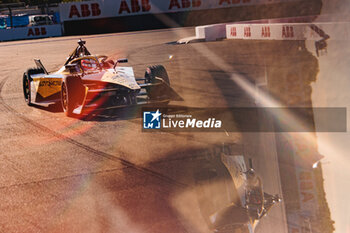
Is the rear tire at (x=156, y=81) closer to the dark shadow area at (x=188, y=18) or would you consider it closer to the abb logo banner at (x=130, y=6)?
the dark shadow area at (x=188, y=18)

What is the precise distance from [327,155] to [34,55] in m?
19.7

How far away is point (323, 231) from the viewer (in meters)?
4.99

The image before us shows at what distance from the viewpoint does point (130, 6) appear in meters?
35.8

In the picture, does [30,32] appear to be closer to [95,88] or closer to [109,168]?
[95,88]

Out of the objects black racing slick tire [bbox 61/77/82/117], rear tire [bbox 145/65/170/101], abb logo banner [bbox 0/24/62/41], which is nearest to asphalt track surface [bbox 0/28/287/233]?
black racing slick tire [bbox 61/77/82/117]

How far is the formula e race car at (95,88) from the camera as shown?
954cm

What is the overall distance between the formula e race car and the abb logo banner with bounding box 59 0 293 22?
1017 inches

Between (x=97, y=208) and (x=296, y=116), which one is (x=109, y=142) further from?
(x=296, y=116)

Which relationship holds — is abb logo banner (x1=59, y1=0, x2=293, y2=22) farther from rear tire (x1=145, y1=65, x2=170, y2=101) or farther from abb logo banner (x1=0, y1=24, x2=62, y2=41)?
rear tire (x1=145, y1=65, x2=170, y2=101)

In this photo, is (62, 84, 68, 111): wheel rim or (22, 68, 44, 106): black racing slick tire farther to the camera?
(22, 68, 44, 106): black racing slick tire

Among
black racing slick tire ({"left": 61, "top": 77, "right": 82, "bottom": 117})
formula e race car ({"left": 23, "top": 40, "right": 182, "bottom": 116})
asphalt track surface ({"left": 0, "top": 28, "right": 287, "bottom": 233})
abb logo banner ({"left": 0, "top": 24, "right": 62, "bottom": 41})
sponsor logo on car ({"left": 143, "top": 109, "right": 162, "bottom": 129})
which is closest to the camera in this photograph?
asphalt track surface ({"left": 0, "top": 28, "right": 287, "bottom": 233})

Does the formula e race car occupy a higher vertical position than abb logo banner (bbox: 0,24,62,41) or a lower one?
lower

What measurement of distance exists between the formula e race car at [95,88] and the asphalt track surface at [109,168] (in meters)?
0.35

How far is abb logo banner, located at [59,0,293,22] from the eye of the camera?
3541 cm
